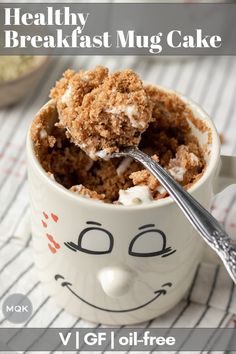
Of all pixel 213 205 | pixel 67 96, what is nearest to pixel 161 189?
pixel 67 96

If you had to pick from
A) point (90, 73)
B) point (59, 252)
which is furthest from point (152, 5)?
point (59, 252)

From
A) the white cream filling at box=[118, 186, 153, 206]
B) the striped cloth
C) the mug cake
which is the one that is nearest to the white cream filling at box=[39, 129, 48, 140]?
the mug cake

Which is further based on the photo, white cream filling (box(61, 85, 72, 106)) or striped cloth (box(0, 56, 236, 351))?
striped cloth (box(0, 56, 236, 351))

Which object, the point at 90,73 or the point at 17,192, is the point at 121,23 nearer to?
the point at 17,192

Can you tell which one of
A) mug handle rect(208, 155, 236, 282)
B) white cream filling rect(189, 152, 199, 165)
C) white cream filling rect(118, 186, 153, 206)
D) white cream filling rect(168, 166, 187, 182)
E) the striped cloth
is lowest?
the striped cloth

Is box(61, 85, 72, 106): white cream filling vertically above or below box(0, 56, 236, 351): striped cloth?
above

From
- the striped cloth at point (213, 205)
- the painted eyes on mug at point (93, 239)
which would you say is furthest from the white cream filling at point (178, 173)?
the striped cloth at point (213, 205)

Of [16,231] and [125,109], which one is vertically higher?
[125,109]

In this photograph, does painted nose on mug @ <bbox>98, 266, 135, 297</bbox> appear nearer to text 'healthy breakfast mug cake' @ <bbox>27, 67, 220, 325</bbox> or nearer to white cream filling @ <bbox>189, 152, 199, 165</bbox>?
text 'healthy breakfast mug cake' @ <bbox>27, 67, 220, 325</bbox>
